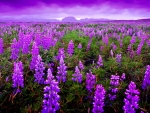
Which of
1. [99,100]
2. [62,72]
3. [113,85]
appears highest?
[62,72]

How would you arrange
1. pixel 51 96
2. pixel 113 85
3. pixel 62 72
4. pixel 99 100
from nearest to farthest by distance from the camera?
pixel 51 96, pixel 99 100, pixel 62 72, pixel 113 85

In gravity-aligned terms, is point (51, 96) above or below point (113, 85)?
above

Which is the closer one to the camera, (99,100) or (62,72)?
(99,100)

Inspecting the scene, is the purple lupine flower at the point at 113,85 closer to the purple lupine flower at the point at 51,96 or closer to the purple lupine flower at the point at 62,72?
the purple lupine flower at the point at 62,72

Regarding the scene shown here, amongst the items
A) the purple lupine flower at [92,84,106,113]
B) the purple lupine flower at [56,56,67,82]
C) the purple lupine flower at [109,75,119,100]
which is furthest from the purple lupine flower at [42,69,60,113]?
the purple lupine flower at [109,75,119,100]

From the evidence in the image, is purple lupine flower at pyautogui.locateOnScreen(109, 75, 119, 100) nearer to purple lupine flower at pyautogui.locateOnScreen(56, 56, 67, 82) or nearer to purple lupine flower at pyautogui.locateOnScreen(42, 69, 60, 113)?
purple lupine flower at pyautogui.locateOnScreen(56, 56, 67, 82)

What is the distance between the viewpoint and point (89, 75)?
145 inches

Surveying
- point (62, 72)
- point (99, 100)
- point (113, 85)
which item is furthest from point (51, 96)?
point (113, 85)

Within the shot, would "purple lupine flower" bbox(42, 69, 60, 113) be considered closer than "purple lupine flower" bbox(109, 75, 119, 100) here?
Yes

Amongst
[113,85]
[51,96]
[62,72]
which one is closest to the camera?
[51,96]

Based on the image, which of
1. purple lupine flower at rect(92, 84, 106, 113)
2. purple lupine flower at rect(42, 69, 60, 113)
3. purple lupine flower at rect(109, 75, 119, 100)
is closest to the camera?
purple lupine flower at rect(42, 69, 60, 113)

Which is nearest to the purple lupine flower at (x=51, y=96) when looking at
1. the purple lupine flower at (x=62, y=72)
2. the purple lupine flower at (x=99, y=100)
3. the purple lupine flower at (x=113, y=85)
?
the purple lupine flower at (x=99, y=100)

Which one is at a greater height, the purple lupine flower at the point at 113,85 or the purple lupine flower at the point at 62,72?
the purple lupine flower at the point at 62,72

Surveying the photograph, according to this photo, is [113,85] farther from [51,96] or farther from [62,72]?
[51,96]
